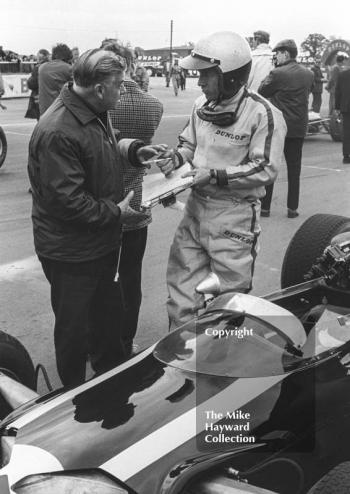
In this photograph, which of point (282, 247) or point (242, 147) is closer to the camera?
point (242, 147)

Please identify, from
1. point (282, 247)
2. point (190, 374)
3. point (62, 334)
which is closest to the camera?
point (190, 374)

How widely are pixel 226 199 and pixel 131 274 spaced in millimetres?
724

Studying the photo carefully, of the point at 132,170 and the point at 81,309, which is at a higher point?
the point at 132,170

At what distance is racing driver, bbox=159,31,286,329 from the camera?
3.19 metres

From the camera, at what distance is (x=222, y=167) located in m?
3.33

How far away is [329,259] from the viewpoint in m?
3.03

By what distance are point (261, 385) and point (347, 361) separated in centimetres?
39

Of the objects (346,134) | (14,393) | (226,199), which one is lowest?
(346,134)

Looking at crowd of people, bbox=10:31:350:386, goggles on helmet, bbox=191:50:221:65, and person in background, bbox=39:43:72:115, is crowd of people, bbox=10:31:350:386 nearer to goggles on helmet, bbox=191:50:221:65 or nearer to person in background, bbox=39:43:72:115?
goggles on helmet, bbox=191:50:221:65

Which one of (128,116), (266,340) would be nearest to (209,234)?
(128,116)

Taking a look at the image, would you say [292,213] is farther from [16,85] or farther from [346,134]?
[16,85]

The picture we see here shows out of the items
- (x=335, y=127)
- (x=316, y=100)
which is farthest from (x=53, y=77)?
(x=316, y=100)

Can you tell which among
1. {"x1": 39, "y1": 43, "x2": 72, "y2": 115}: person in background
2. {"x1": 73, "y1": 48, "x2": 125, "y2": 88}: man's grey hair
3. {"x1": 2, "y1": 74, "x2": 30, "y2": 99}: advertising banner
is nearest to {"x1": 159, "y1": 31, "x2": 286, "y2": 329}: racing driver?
{"x1": 73, "y1": 48, "x2": 125, "y2": 88}: man's grey hair

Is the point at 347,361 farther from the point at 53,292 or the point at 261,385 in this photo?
the point at 53,292
